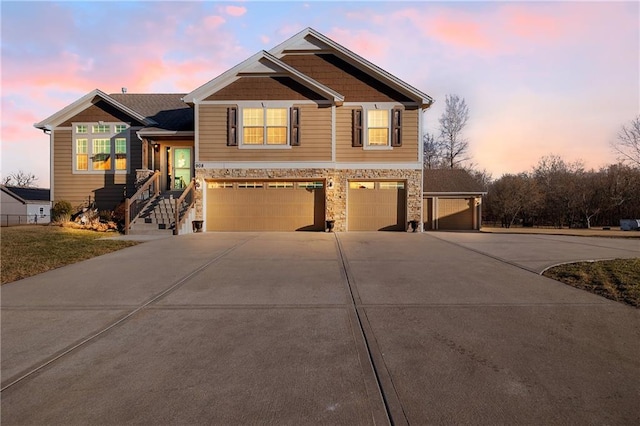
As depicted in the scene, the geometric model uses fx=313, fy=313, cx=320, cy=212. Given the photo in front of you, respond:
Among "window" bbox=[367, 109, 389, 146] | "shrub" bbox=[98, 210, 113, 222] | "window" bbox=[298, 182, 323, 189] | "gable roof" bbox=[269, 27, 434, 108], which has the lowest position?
"shrub" bbox=[98, 210, 113, 222]

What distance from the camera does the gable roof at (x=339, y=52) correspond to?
44.6 feet

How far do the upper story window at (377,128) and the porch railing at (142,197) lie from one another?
932cm

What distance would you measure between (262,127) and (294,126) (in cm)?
143

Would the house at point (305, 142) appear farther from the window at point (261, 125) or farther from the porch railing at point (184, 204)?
the porch railing at point (184, 204)

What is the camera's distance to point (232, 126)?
13.6 meters

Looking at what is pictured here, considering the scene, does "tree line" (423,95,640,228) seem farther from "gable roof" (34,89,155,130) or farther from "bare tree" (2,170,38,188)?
"bare tree" (2,170,38,188)

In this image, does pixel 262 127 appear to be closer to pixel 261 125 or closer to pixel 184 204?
pixel 261 125

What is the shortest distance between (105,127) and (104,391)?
1701 centimetres

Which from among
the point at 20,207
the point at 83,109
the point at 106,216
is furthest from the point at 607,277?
the point at 20,207

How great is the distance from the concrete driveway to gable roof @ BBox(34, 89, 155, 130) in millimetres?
11656

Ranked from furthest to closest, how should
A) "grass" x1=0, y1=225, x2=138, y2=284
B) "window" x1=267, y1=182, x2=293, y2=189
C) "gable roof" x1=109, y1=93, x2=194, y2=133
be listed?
"gable roof" x1=109, y1=93, x2=194, y2=133, "window" x1=267, y1=182, x2=293, y2=189, "grass" x1=0, y1=225, x2=138, y2=284

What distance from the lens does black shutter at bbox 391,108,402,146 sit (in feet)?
45.7

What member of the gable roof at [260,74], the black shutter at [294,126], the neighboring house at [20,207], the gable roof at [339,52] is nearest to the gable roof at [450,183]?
the gable roof at [339,52]

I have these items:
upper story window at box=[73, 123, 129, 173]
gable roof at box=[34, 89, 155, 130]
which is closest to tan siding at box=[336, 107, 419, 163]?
gable roof at box=[34, 89, 155, 130]
